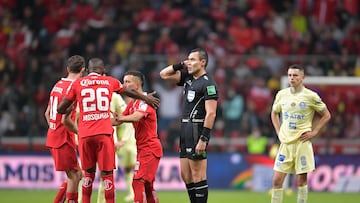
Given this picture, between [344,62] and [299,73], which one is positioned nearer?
[299,73]

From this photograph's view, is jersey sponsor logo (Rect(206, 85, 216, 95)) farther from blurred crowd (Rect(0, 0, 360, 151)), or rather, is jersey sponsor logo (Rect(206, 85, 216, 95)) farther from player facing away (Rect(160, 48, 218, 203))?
blurred crowd (Rect(0, 0, 360, 151))

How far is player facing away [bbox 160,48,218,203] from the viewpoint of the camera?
42.7 ft

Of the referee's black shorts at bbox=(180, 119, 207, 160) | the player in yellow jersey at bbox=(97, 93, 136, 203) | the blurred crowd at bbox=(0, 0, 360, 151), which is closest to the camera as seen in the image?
the referee's black shorts at bbox=(180, 119, 207, 160)

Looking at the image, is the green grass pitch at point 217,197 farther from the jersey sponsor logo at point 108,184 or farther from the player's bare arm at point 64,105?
the player's bare arm at point 64,105

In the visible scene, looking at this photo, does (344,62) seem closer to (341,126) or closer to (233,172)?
(341,126)

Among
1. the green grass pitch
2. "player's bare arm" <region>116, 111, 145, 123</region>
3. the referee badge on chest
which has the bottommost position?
the green grass pitch

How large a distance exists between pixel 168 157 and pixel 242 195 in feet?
8.30

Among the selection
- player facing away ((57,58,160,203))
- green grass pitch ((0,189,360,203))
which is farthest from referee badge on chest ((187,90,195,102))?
green grass pitch ((0,189,360,203))

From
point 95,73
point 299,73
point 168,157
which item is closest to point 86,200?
point 95,73

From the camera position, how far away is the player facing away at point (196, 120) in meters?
13.0

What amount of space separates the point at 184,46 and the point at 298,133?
10.9m

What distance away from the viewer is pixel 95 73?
1270 centimetres

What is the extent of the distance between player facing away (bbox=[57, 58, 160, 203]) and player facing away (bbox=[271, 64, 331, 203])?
3095mm

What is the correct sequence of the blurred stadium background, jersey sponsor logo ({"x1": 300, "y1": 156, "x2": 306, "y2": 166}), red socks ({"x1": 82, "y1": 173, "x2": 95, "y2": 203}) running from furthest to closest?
1. the blurred stadium background
2. jersey sponsor logo ({"x1": 300, "y1": 156, "x2": 306, "y2": 166})
3. red socks ({"x1": 82, "y1": 173, "x2": 95, "y2": 203})
